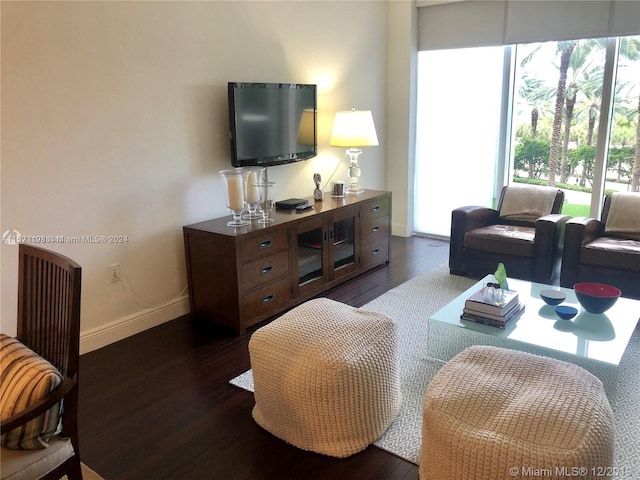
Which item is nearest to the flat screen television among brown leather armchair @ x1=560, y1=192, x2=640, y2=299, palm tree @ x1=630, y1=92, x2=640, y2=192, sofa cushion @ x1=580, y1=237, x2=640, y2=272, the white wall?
the white wall

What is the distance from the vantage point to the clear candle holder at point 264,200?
3.63 metres

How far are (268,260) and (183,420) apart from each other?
129cm

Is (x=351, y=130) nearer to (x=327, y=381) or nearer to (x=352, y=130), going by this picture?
(x=352, y=130)

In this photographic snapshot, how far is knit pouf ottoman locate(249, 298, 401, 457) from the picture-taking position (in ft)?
6.88

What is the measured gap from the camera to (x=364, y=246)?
4.46 m

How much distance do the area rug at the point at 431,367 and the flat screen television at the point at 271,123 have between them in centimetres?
138

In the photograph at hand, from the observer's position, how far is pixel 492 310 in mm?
2688

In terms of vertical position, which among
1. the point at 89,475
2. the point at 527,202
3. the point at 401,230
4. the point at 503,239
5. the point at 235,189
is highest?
the point at 235,189

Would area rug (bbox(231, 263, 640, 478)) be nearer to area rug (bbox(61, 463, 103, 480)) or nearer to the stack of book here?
the stack of book

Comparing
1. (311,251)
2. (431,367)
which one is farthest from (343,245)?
(431,367)

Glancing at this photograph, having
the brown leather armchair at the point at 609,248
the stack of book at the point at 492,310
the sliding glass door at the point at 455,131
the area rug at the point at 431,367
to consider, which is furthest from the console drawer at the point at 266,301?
the sliding glass door at the point at 455,131

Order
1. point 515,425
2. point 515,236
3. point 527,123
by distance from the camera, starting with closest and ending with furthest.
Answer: point 515,425, point 515,236, point 527,123

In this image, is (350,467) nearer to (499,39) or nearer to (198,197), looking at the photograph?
(198,197)

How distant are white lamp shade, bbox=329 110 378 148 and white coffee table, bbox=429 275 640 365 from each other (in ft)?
6.46
